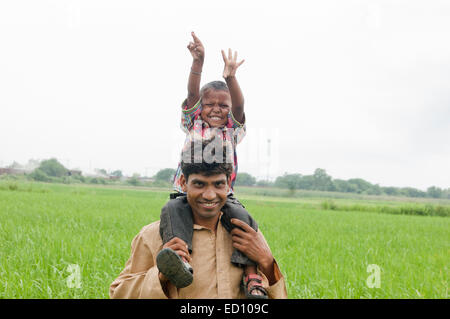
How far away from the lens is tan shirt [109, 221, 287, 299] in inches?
62.1

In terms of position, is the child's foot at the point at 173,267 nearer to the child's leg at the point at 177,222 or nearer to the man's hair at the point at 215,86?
the child's leg at the point at 177,222

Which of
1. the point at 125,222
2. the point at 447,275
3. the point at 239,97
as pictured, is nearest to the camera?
the point at 239,97

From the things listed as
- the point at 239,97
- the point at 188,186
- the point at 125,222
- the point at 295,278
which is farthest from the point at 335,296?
the point at 125,222

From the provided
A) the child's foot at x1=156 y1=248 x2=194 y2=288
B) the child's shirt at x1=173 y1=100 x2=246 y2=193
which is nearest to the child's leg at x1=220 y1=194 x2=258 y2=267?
the child's foot at x1=156 y1=248 x2=194 y2=288

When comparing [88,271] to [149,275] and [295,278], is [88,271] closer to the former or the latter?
[295,278]

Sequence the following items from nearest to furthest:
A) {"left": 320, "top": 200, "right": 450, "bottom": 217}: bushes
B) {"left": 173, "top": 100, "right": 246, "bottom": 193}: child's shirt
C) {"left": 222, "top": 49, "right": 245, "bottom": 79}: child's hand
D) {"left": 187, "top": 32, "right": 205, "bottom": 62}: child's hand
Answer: {"left": 187, "top": 32, "right": 205, "bottom": 62}: child's hand < {"left": 222, "top": 49, "right": 245, "bottom": 79}: child's hand < {"left": 173, "top": 100, "right": 246, "bottom": 193}: child's shirt < {"left": 320, "top": 200, "right": 450, "bottom": 217}: bushes

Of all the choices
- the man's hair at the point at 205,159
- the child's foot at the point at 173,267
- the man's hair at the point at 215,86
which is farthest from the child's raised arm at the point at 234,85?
the child's foot at the point at 173,267

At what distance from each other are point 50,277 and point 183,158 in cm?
306

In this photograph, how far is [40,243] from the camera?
515 cm

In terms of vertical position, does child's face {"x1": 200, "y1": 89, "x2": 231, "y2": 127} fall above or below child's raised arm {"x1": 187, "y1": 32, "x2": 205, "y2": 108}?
below

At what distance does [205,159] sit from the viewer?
1.61m

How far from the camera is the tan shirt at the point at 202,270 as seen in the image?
5.18 feet

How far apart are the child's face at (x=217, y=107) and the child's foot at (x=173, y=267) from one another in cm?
138

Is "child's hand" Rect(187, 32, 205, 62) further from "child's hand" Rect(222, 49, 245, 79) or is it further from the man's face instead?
the man's face
